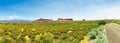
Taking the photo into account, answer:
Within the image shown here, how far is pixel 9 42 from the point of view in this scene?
13688 mm

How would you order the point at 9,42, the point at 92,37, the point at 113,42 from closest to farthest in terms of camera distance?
the point at 9,42, the point at 113,42, the point at 92,37

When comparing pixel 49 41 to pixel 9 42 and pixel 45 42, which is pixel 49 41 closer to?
pixel 45 42

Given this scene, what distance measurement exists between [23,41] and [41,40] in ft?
4.34

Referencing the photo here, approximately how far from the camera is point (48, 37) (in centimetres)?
1489

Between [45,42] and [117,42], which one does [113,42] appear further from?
[45,42]

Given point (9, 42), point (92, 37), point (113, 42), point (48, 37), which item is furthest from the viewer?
point (92, 37)

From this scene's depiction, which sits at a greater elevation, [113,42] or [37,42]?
[37,42]

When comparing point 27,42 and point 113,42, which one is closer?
point 27,42

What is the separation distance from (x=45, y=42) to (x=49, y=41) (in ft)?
0.71

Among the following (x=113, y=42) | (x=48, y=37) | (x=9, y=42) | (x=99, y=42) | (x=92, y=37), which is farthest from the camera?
(x=92, y=37)

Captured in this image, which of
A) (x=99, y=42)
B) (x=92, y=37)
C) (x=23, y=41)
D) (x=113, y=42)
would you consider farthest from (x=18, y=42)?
(x=92, y=37)

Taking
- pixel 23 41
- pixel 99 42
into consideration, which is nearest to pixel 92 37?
pixel 99 42

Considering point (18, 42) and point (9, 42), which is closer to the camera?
point (9, 42)

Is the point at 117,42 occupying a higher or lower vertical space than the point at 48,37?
lower
